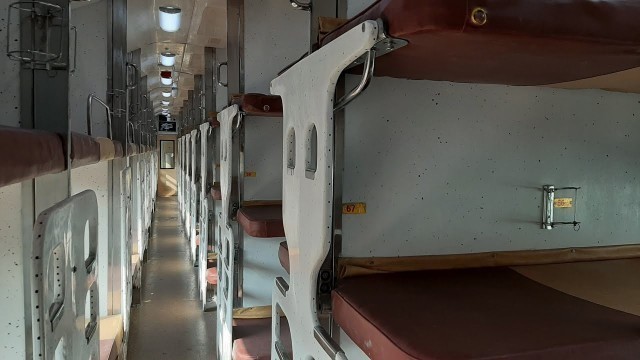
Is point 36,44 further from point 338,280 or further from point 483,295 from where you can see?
point 483,295

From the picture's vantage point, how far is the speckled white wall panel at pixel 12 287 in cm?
192

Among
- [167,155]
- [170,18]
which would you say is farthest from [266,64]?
[167,155]

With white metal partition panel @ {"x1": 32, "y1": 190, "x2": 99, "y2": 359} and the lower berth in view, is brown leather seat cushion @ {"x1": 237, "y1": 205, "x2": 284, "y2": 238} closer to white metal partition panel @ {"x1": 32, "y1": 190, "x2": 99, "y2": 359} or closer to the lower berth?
the lower berth

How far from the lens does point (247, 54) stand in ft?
12.4

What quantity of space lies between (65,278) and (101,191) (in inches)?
103

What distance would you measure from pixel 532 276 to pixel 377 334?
893 mm

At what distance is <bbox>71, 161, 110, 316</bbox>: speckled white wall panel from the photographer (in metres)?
3.81

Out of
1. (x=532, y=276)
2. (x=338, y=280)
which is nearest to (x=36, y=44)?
(x=338, y=280)

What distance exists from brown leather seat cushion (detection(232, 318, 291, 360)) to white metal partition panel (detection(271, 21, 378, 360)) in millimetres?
985

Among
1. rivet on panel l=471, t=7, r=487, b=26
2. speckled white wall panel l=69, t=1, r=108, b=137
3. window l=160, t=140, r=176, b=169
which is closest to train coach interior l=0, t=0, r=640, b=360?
rivet on panel l=471, t=7, r=487, b=26

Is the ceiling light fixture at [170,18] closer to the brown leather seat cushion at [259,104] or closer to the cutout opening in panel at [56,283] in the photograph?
the brown leather seat cushion at [259,104]

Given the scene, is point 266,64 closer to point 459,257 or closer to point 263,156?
point 263,156

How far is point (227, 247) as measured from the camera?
370 centimetres

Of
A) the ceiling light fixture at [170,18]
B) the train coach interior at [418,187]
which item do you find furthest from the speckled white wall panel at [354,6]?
the ceiling light fixture at [170,18]
